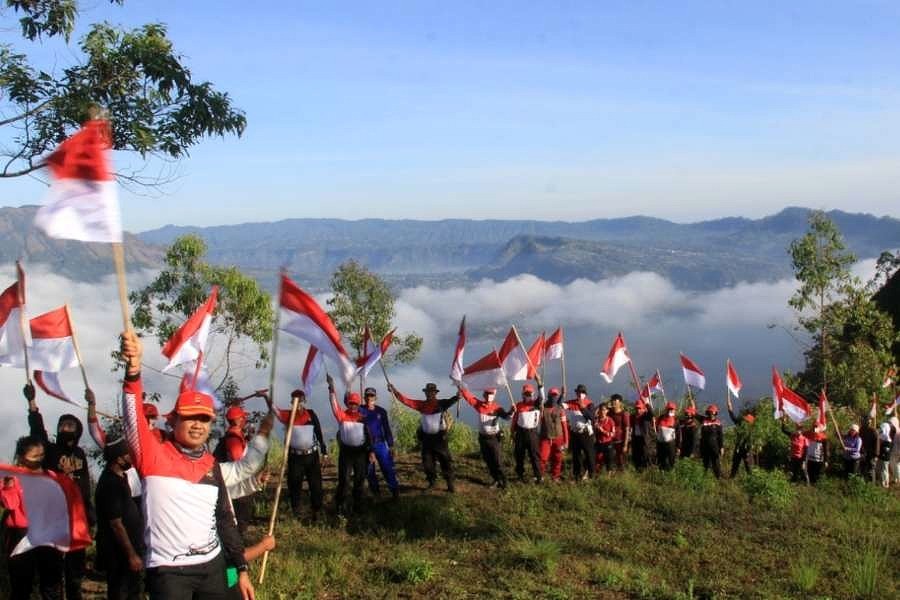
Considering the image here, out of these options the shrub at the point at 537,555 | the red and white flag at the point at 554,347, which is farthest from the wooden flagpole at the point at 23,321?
the red and white flag at the point at 554,347

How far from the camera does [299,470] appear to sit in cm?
1102

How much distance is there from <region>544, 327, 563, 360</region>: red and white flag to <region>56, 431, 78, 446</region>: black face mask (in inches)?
339

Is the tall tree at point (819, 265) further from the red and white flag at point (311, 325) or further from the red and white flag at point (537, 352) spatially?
the red and white flag at point (311, 325)

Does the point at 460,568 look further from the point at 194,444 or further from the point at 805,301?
the point at 805,301

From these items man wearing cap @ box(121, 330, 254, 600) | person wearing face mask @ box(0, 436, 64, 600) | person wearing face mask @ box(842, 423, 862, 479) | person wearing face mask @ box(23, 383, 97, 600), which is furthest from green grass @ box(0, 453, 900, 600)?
man wearing cap @ box(121, 330, 254, 600)

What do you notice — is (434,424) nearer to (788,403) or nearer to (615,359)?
(615,359)

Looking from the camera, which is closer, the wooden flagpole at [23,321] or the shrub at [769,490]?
the wooden flagpole at [23,321]

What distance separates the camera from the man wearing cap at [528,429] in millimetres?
12789

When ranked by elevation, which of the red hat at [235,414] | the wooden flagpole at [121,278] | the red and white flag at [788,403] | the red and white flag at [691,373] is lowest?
the red and white flag at [788,403]

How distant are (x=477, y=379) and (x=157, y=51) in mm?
7176

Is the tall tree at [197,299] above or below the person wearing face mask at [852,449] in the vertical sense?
above

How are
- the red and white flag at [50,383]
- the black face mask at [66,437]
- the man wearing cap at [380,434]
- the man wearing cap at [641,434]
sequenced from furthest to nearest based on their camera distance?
1. the man wearing cap at [641,434]
2. the man wearing cap at [380,434]
3. the red and white flag at [50,383]
4. the black face mask at [66,437]

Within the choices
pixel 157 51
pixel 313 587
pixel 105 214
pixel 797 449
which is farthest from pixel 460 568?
pixel 797 449

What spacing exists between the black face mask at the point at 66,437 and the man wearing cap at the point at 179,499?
3.51 meters
